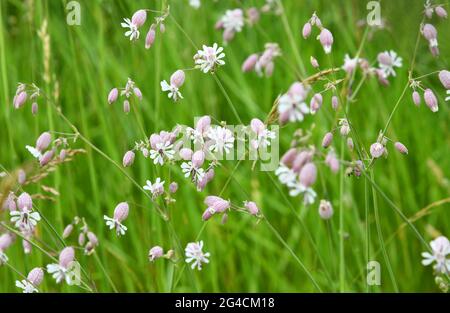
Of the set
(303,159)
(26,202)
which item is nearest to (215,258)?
(26,202)

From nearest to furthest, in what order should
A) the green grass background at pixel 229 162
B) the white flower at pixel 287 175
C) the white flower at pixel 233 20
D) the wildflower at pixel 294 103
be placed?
the wildflower at pixel 294 103, the white flower at pixel 287 175, the white flower at pixel 233 20, the green grass background at pixel 229 162

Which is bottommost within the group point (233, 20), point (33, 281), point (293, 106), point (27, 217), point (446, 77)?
point (33, 281)

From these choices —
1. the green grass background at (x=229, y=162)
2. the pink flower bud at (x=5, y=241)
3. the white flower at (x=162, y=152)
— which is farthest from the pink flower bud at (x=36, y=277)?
the green grass background at (x=229, y=162)

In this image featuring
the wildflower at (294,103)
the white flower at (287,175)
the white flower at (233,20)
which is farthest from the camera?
the white flower at (233,20)

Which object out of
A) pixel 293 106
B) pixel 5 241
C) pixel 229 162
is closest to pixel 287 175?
pixel 293 106

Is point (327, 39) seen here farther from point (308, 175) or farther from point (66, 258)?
point (66, 258)

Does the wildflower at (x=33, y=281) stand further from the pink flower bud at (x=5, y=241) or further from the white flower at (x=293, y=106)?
the white flower at (x=293, y=106)
